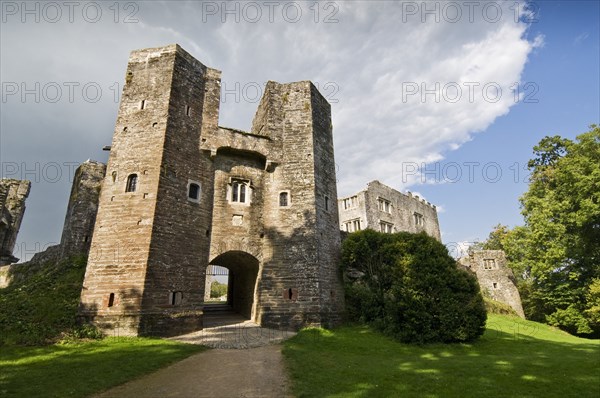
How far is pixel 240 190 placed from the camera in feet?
63.0

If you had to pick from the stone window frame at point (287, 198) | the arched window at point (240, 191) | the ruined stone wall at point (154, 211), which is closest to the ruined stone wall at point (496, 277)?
the stone window frame at point (287, 198)

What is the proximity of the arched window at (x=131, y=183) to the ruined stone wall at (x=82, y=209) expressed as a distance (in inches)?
303

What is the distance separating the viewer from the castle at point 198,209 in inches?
572

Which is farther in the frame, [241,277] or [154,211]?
[241,277]

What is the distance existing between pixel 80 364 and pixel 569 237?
32924 mm

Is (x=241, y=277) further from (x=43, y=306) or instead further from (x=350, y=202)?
(x=350, y=202)

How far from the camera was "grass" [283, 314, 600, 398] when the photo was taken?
8.16 m

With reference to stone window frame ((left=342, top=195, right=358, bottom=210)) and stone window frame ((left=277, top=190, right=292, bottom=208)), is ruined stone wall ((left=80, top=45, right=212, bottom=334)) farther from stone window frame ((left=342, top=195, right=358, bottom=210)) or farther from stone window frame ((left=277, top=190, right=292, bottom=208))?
stone window frame ((left=342, top=195, right=358, bottom=210))

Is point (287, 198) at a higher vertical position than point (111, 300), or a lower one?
higher

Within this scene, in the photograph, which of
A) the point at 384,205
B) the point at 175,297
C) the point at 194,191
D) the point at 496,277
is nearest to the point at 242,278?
the point at 175,297

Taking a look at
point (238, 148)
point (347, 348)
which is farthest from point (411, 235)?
point (238, 148)

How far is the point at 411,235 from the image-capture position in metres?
18.0

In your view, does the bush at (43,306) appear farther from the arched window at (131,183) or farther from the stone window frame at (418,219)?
the stone window frame at (418,219)

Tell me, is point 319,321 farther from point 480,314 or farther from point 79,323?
A: point 79,323
